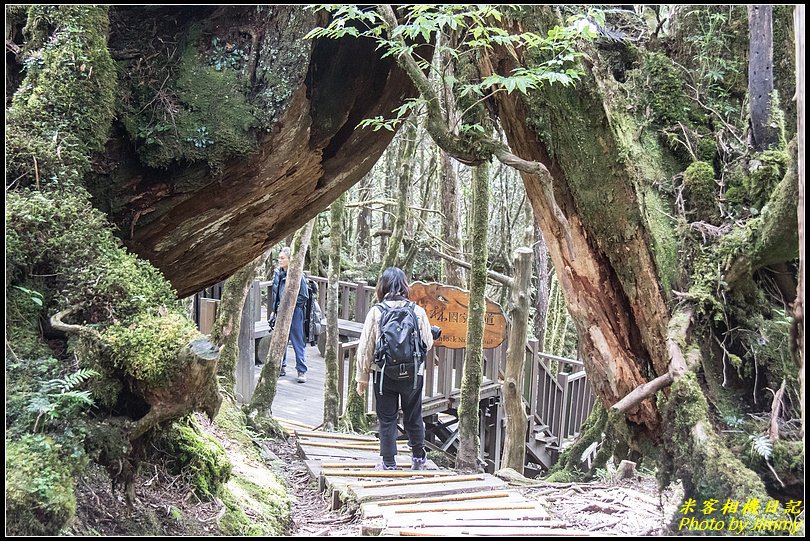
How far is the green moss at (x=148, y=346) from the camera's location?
321 centimetres

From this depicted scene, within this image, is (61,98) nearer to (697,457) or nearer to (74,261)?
(74,261)

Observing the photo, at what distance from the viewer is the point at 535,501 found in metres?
4.79

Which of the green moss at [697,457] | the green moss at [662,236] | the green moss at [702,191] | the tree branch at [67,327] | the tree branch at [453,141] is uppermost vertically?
the tree branch at [453,141]

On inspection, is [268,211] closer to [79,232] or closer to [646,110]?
[79,232]

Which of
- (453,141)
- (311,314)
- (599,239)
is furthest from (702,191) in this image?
(311,314)

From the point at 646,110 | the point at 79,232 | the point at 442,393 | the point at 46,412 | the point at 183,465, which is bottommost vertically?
the point at 442,393

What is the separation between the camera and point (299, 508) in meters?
5.58

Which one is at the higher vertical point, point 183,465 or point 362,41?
point 362,41

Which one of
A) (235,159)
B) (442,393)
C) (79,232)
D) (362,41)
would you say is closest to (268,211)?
(235,159)

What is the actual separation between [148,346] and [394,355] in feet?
8.51

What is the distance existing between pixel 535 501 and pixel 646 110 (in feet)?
10.9

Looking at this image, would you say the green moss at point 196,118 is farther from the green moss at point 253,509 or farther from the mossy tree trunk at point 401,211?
the mossy tree trunk at point 401,211

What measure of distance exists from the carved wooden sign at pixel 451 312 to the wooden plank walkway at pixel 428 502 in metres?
2.16

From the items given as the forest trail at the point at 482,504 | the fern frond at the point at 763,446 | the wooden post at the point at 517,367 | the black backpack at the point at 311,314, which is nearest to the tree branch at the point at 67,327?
the forest trail at the point at 482,504
